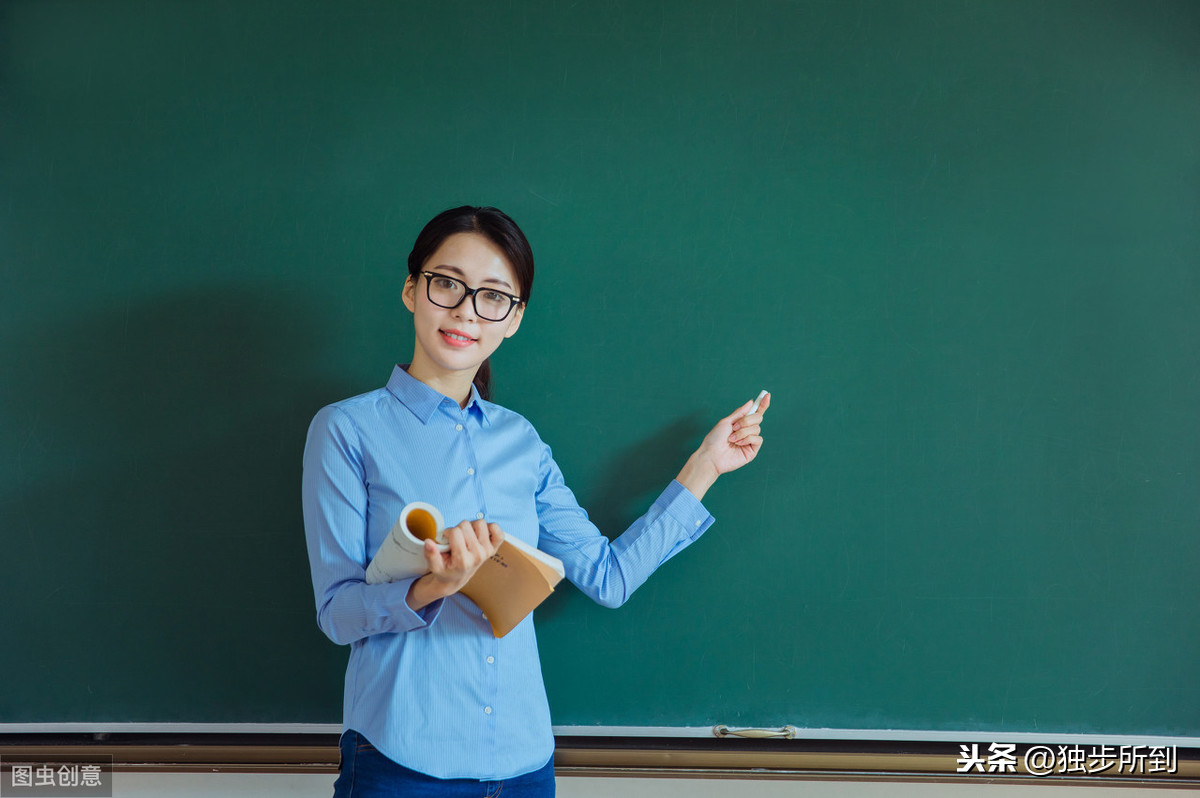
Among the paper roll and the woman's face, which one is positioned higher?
the woman's face

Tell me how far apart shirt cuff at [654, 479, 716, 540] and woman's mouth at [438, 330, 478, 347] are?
0.50 metres

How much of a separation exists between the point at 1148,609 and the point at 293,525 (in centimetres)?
178

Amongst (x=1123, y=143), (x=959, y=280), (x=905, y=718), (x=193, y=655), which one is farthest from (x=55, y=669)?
(x=1123, y=143)

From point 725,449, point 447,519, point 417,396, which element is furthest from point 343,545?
point 725,449

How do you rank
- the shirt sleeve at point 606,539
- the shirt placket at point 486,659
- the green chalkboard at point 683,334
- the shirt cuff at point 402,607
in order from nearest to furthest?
1. the shirt cuff at point 402,607
2. the shirt placket at point 486,659
3. the shirt sleeve at point 606,539
4. the green chalkboard at point 683,334

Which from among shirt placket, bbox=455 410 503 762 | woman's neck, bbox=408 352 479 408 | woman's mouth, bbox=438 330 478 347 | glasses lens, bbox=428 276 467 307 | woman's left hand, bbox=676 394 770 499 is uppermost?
glasses lens, bbox=428 276 467 307

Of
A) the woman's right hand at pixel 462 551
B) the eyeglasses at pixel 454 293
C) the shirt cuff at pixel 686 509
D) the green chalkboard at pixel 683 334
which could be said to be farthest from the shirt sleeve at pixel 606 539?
the woman's right hand at pixel 462 551

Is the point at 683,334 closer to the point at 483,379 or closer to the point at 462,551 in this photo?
the point at 483,379

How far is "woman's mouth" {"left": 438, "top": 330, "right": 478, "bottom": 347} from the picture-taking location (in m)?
1.30

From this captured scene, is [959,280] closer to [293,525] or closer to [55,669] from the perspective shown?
[293,525]

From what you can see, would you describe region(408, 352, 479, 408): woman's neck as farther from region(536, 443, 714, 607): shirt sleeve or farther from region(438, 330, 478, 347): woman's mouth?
region(536, 443, 714, 607): shirt sleeve

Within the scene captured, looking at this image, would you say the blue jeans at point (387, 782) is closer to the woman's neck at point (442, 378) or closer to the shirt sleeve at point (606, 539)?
the shirt sleeve at point (606, 539)

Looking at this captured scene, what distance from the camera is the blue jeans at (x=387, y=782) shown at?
1176 millimetres

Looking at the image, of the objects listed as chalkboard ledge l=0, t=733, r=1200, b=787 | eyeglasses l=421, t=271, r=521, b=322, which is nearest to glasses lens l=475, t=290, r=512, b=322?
eyeglasses l=421, t=271, r=521, b=322
